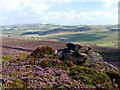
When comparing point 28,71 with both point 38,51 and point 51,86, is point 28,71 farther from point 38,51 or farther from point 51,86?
point 38,51

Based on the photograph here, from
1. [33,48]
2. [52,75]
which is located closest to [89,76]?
[52,75]

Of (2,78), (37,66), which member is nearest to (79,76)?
(37,66)

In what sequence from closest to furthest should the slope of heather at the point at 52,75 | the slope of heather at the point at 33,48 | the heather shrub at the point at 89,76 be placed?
the slope of heather at the point at 52,75
the heather shrub at the point at 89,76
the slope of heather at the point at 33,48

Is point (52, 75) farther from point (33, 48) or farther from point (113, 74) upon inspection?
point (33, 48)

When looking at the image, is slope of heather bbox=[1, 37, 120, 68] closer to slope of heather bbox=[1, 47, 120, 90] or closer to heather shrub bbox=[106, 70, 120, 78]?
slope of heather bbox=[1, 47, 120, 90]

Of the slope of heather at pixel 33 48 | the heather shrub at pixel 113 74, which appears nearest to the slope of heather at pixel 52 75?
the heather shrub at pixel 113 74

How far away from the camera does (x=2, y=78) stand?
2575cm

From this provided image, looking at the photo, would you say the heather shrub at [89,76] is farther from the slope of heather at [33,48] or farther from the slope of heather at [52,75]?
the slope of heather at [33,48]

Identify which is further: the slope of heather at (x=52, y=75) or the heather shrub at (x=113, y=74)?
the heather shrub at (x=113, y=74)

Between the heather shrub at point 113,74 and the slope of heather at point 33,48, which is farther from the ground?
the heather shrub at point 113,74

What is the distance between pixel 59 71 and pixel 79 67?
2399 mm

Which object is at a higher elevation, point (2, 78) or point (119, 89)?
point (2, 78)

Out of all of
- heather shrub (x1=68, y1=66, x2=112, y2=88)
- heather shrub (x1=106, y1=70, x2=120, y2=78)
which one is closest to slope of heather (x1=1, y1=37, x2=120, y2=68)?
heather shrub (x1=68, y1=66, x2=112, y2=88)

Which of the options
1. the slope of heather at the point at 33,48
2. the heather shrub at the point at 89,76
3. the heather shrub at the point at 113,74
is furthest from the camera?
the slope of heather at the point at 33,48
